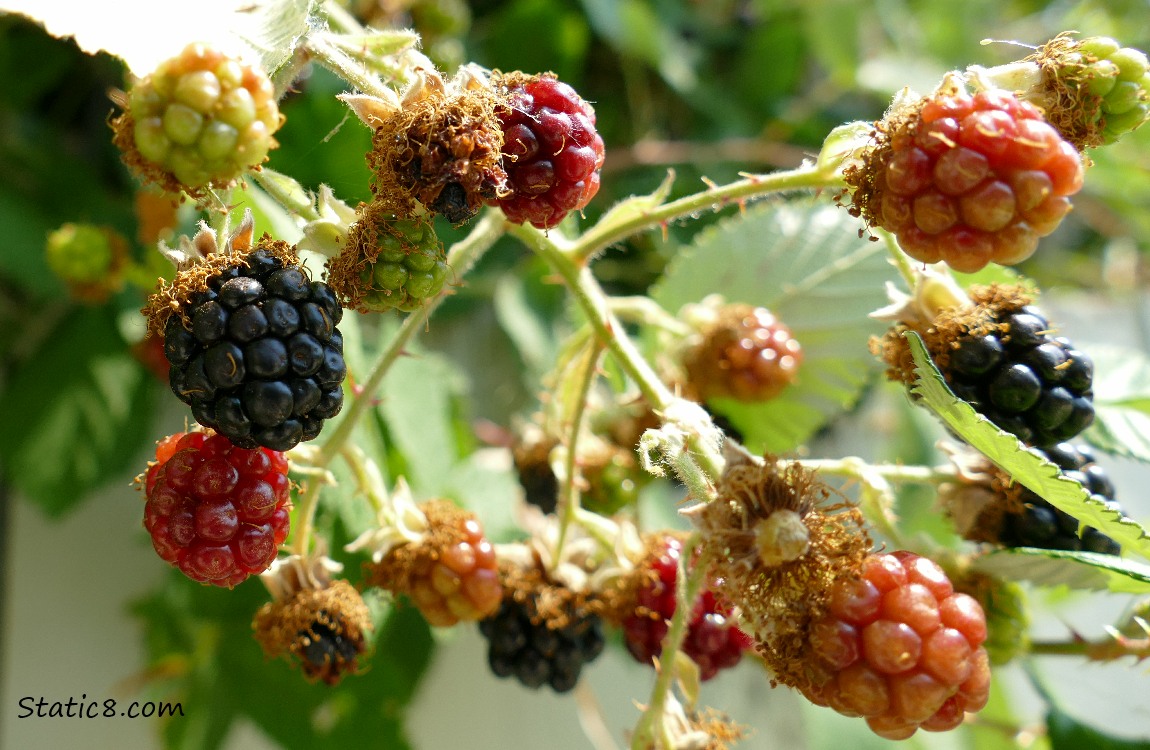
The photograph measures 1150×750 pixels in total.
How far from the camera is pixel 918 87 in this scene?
65.7 inches

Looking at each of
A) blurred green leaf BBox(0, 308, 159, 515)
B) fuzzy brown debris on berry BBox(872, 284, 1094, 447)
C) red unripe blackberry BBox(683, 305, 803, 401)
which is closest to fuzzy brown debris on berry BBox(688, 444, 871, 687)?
fuzzy brown debris on berry BBox(872, 284, 1094, 447)

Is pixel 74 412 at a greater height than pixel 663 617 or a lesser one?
lesser

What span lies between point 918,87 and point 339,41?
130 centimetres

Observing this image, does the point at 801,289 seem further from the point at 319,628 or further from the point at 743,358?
the point at 319,628

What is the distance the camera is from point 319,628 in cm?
83

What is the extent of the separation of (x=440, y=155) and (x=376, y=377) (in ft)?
0.79

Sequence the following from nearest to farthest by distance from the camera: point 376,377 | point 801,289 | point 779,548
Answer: point 779,548 < point 376,377 < point 801,289

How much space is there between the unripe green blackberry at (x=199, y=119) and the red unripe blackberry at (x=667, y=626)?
1.88ft

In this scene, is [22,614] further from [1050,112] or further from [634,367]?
[1050,112]

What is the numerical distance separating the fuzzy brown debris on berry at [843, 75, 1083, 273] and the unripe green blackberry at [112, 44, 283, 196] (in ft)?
1.49

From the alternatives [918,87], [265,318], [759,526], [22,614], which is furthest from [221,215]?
[918,87]

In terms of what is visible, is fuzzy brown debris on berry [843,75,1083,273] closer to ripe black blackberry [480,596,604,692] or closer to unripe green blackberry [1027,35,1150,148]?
unripe green blackberry [1027,35,1150,148]

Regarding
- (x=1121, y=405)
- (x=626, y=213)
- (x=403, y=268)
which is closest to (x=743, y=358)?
(x=626, y=213)

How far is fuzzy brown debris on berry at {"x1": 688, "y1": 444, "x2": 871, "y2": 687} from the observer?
0.69 meters
